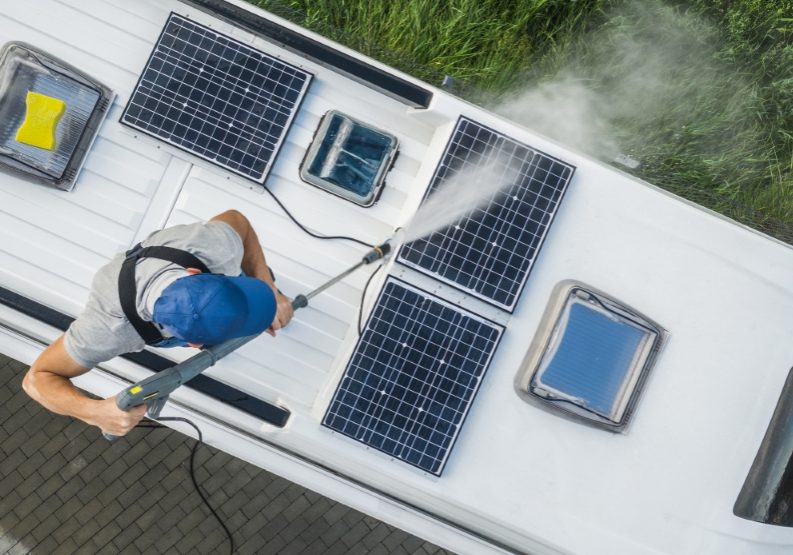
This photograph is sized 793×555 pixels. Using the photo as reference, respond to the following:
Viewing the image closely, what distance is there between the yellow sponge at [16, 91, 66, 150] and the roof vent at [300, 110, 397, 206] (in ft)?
5.62

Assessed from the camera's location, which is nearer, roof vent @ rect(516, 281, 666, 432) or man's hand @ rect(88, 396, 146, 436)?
man's hand @ rect(88, 396, 146, 436)

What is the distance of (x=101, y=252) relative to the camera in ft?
14.7

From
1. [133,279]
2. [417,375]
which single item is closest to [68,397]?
[133,279]

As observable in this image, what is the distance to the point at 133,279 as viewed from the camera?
3.50 meters

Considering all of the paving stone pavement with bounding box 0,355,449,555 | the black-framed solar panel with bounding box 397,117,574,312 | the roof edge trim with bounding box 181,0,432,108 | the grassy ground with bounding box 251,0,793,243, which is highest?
the grassy ground with bounding box 251,0,793,243

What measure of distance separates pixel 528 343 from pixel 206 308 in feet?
6.99

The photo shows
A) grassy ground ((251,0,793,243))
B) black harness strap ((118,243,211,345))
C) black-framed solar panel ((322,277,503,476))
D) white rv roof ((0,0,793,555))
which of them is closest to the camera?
black harness strap ((118,243,211,345))

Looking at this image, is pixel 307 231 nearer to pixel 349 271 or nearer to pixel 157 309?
pixel 349 271

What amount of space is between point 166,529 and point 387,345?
4.57 metres

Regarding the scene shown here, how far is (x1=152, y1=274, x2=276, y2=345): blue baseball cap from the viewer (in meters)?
3.23

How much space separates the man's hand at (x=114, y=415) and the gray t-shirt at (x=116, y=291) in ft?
1.07

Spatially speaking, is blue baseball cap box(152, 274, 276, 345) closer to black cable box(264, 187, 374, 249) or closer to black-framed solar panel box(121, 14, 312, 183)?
black cable box(264, 187, 374, 249)

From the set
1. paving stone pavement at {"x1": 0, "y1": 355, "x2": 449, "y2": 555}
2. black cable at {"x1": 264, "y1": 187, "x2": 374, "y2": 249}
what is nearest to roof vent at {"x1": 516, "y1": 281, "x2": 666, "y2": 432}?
black cable at {"x1": 264, "y1": 187, "x2": 374, "y2": 249}

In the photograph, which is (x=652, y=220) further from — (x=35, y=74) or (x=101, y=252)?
(x=35, y=74)
